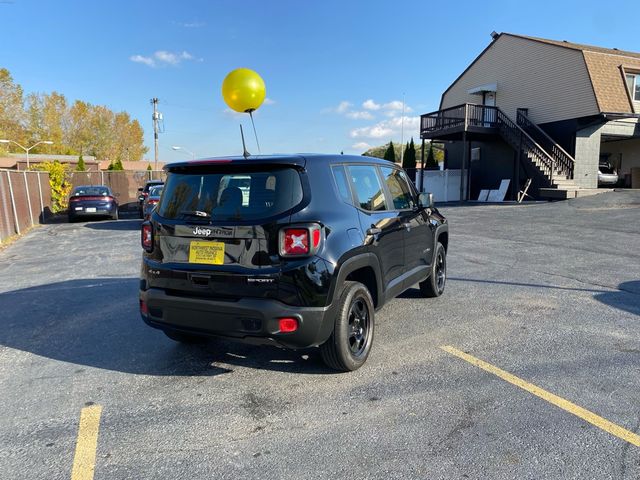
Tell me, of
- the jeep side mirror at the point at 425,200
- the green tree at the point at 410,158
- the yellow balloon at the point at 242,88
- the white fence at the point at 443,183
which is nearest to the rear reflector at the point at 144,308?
the jeep side mirror at the point at 425,200

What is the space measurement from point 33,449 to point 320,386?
1902 mm

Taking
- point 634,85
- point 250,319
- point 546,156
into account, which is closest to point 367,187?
point 250,319

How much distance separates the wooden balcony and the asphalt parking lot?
58.5 feet

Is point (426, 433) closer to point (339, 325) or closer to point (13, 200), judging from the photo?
point (339, 325)

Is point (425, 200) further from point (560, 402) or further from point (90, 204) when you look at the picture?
point (90, 204)

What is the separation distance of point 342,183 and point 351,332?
Answer: 1.25 m

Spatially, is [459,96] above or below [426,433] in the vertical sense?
above

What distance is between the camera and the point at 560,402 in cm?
318

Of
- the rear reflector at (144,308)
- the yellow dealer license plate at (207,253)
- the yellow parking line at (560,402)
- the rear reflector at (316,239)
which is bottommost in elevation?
the yellow parking line at (560,402)

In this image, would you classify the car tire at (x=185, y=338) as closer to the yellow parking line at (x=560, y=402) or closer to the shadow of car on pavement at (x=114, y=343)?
the shadow of car on pavement at (x=114, y=343)

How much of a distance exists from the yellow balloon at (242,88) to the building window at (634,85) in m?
21.0

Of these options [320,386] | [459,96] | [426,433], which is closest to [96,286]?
[320,386]

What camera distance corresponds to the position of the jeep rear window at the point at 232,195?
331cm

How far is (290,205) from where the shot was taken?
3.28 m
